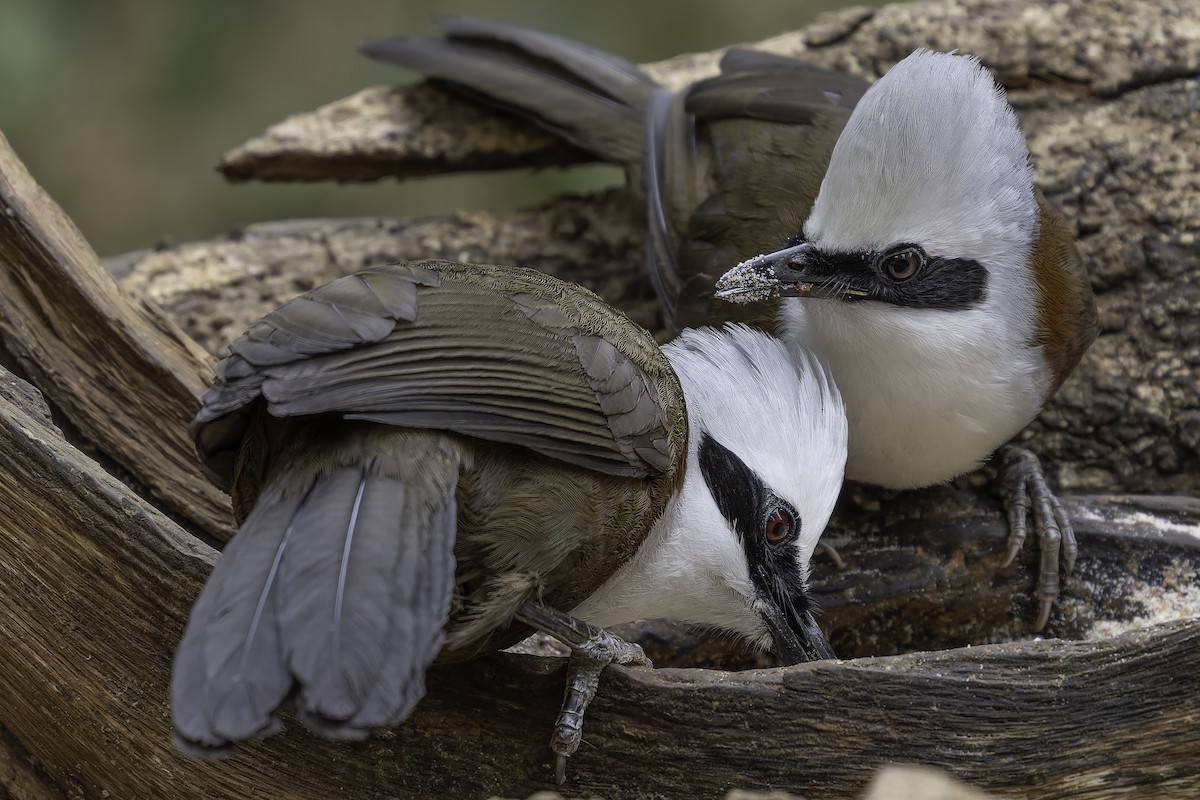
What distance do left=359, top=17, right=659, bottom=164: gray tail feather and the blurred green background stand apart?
215 cm

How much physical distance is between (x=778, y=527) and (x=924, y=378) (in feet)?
1.96

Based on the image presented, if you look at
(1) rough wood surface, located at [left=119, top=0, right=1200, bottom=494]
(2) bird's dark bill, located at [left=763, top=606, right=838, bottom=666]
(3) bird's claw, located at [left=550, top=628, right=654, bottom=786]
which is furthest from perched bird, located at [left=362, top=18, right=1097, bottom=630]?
(3) bird's claw, located at [left=550, top=628, right=654, bottom=786]

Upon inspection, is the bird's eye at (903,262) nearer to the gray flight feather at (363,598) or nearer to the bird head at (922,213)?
the bird head at (922,213)

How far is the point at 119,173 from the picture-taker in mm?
6836

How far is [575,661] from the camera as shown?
2252 mm

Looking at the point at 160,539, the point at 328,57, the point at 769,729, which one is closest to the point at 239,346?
the point at 160,539

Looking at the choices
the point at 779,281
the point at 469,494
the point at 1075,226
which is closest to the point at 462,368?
the point at 469,494

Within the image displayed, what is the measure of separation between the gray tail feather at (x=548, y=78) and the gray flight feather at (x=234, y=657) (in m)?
2.45

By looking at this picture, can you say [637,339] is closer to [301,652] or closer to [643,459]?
[643,459]

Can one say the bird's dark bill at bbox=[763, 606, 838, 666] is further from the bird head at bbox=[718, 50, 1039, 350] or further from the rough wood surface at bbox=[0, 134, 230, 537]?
the rough wood surface at bbox=[0, 134, 230, 537]

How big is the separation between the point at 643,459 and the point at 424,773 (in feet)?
2.45

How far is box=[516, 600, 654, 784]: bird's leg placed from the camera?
2.22m

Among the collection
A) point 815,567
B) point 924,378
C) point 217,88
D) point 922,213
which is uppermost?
point 217,88

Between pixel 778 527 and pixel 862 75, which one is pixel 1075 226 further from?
pixel 778 527
